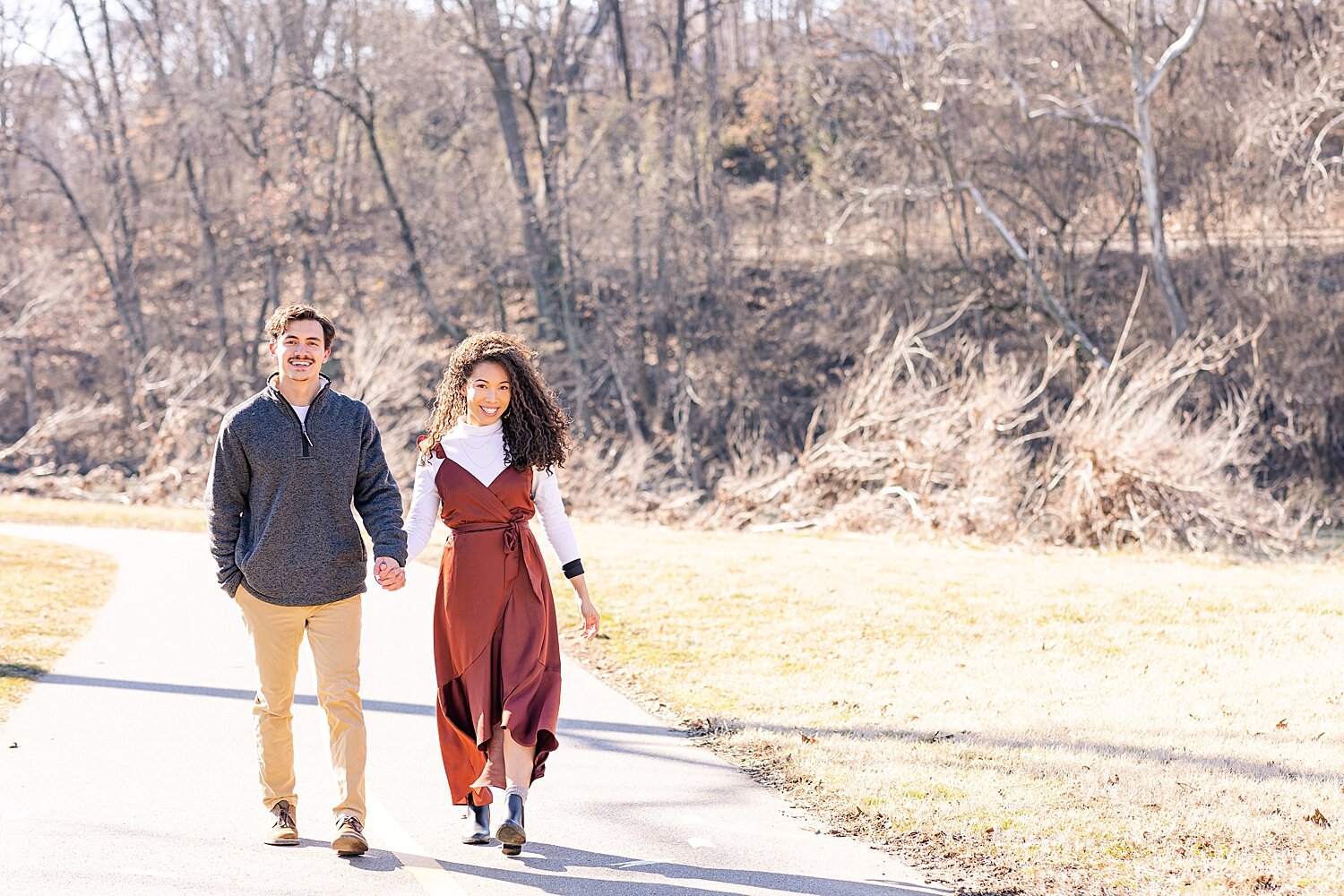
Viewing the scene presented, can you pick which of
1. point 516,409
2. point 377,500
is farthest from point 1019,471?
point 377,500

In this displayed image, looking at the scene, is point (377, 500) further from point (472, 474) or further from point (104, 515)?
point (104, 515)

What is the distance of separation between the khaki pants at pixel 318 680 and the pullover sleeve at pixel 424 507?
32 cm

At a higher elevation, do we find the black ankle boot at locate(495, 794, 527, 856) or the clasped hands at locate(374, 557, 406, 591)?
the clasped hands at locate(374, 557, 406, 591)

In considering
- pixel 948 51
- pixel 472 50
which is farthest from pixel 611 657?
pixel 472 50

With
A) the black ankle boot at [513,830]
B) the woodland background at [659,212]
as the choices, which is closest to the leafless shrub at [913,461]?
the woodland background at [659,212]

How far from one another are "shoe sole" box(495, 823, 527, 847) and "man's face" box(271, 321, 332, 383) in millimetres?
1808

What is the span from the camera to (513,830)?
516cm

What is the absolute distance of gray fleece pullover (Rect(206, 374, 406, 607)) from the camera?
5238 millimetres

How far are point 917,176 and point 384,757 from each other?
31629 millimetres

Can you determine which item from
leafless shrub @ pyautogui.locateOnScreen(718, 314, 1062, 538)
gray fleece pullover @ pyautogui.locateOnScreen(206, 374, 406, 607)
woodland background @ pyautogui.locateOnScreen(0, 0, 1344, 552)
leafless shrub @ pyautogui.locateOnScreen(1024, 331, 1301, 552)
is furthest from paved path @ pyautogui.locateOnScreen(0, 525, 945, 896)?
woodland background @ pyautogui.locateOnScreen(0, 0, 1344, 552)

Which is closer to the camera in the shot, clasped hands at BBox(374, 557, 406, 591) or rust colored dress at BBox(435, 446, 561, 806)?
clasped hands at BBox(374, 557, 406, 591)

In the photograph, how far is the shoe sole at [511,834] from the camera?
16.9 feet

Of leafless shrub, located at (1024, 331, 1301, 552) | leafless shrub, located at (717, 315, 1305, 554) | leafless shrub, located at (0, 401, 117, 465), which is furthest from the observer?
leafless shrub, located at (0, 401, 117, 465)

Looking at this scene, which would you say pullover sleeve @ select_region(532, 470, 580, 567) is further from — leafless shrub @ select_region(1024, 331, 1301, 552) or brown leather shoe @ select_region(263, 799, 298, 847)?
leafless shrub @ select_region(1024, 331, 1301, 552)
